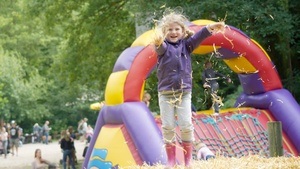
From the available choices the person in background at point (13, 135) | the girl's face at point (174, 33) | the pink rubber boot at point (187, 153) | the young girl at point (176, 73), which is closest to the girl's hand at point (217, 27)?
the young girl at point (176, 73)

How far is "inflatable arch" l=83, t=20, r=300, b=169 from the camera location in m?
11.6

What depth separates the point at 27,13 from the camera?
25281 millimetres

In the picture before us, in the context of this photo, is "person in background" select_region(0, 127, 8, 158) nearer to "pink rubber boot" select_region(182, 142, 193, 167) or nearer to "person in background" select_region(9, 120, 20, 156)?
"person in background" select_region(9, 120, 20, 156)

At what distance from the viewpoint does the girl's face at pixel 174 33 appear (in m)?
7.16

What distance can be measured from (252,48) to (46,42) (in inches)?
1343

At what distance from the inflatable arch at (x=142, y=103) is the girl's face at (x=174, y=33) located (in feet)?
12.9

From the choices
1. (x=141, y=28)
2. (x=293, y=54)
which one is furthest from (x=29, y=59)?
(x=293, y=54)

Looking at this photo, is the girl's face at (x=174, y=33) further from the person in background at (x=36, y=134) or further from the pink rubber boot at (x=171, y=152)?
the person in background at (x=36, y=134)

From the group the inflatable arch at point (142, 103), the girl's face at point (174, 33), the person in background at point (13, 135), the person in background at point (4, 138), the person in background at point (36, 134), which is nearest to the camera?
the girl's face at point (174, 33)

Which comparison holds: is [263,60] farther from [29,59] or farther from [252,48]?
[29,59]

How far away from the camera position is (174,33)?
7.20 meters

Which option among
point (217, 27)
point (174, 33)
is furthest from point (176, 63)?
point (217, 27)

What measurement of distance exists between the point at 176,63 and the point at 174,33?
0.99ft

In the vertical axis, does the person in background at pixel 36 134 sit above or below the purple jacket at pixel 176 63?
below
